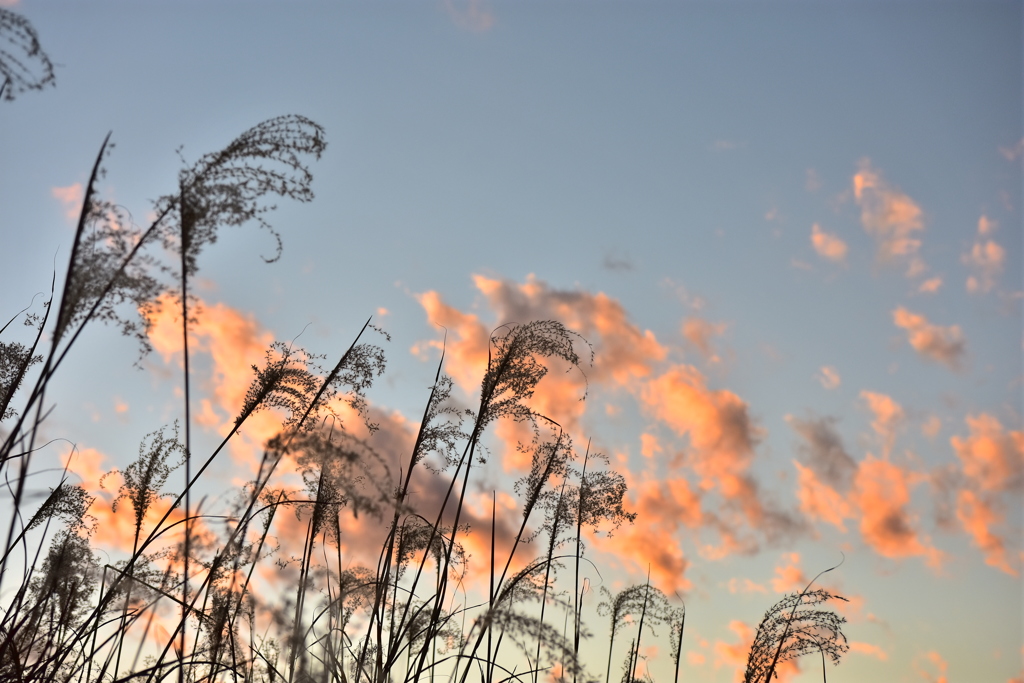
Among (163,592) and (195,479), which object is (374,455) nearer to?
(195,479)

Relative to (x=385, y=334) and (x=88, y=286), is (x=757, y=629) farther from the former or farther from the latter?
(x=88, y=286)

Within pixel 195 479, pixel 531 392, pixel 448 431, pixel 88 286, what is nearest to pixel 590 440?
pixel 531 392

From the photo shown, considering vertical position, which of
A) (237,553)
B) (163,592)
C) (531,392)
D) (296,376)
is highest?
(531,392)

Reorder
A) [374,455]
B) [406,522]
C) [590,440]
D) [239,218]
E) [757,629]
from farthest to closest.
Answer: [590,440] < [406,522] < [757,629] < [239,218] < [374,455]

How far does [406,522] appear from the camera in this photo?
4070 millimetres

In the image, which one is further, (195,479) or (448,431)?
(448,431)

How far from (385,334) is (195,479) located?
3.37ft

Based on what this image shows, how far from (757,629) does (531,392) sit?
5.46 feet

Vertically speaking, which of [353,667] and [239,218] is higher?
[239,218]

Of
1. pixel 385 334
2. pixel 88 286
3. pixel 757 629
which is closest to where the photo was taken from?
pixel 88 286

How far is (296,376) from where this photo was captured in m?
3.10

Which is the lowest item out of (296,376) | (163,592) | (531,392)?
(163,592)

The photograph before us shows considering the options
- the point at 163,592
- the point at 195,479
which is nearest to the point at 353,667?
the point at 163,592

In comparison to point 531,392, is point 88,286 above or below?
Result: below
